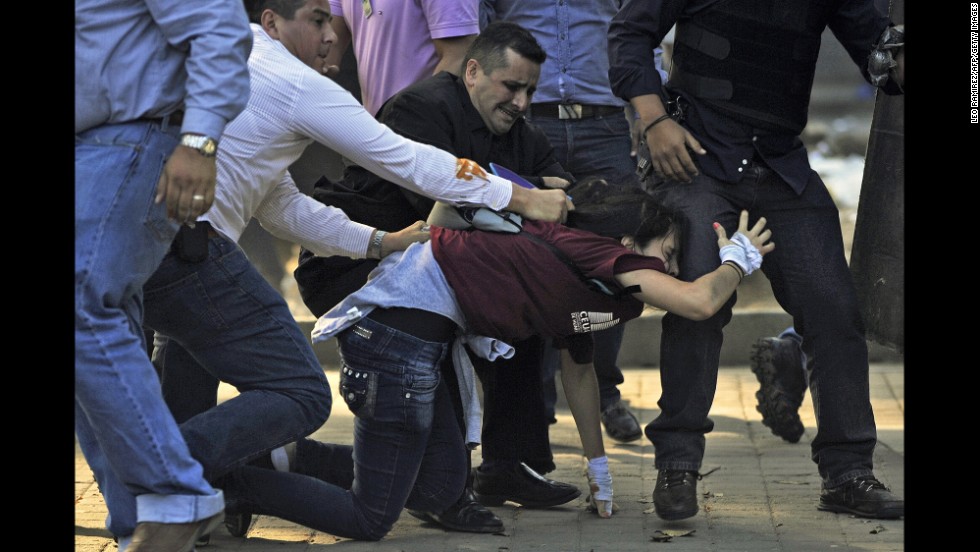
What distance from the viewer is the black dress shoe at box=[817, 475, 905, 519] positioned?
431 cm

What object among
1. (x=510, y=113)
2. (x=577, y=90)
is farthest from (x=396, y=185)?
(x=577, y=90)

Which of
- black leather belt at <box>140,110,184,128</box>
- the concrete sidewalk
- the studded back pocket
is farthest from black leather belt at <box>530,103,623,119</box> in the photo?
black leather belt at <box>140,110,184,128</box>

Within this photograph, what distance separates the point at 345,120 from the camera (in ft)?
12.4

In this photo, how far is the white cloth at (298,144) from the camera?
12.5 feet

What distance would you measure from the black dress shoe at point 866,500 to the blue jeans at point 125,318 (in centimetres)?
204

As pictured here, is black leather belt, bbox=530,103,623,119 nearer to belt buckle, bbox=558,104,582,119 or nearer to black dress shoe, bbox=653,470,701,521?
belt buckle, bbox=558,104,582,119

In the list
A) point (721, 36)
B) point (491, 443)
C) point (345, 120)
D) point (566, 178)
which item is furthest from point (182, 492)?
point (721, 36)

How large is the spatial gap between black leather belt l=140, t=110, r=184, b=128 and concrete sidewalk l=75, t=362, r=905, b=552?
4.54 ft

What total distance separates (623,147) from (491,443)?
1554 mm

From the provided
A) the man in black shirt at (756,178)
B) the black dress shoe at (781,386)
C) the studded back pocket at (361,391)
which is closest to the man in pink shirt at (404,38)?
the man in black shirt at (756,178)

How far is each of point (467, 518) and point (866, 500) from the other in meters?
1.19

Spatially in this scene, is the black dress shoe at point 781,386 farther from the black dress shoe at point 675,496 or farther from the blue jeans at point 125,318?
the blue jeans at point 125,318

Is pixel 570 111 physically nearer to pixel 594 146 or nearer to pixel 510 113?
pixel 594 146

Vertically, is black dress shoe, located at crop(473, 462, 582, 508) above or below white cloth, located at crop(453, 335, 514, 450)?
below
